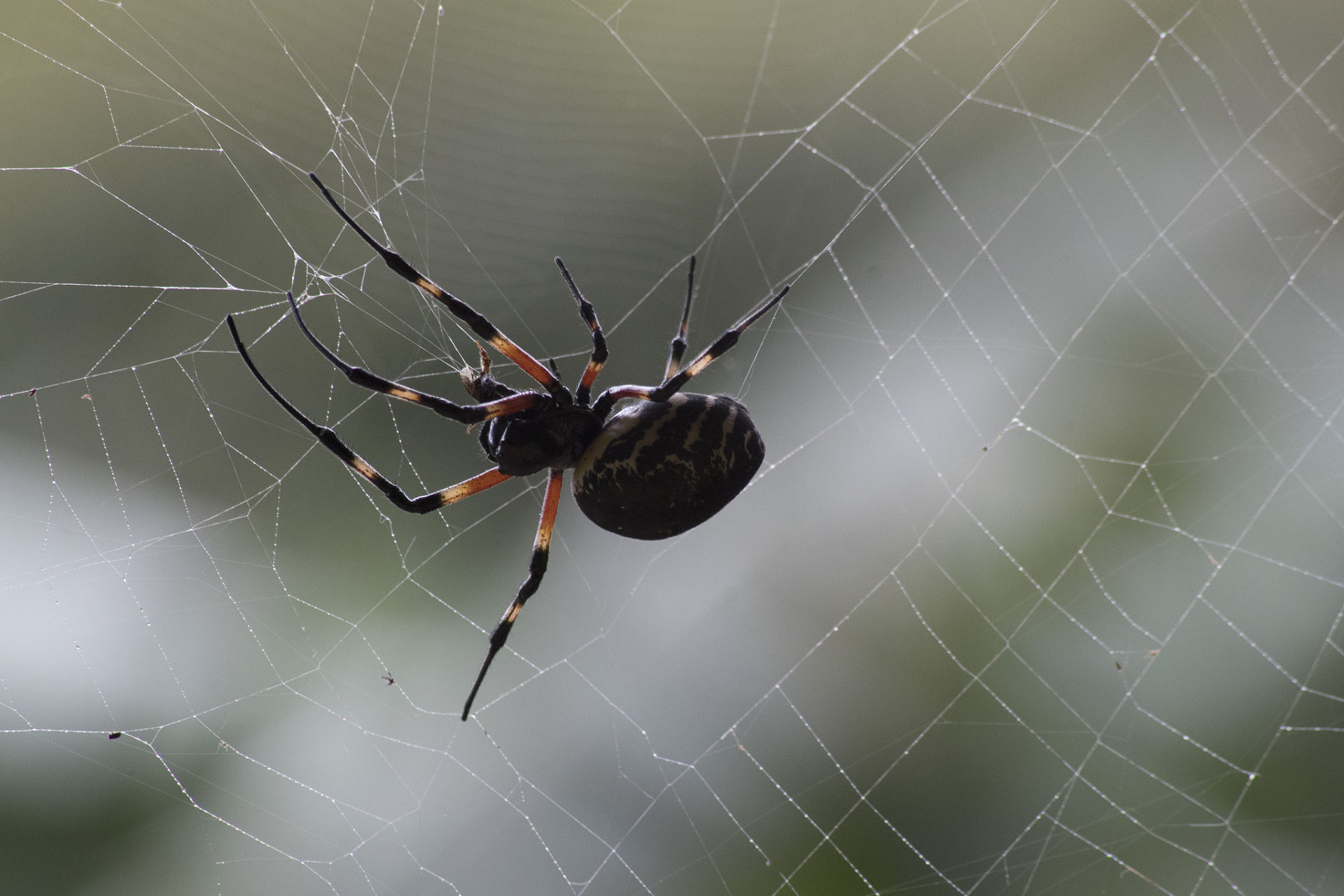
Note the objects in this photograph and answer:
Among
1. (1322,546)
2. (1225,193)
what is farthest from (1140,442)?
(1225,193)

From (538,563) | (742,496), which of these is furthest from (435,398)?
(742,496)

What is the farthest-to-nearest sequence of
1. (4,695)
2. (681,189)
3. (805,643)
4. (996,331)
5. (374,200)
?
1. (681,189)
2. (996,331)
3. (805,643)
4. (374,200)
5. (4,695)

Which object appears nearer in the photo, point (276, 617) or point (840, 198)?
point (276, 617)

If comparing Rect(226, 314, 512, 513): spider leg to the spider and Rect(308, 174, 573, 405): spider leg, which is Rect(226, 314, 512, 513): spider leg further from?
Rect(308, 174, 573, 405): spider leg

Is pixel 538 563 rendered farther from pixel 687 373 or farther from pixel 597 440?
pixel 687 373

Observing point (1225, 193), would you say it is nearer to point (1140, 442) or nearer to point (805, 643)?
point (1140, 442)
